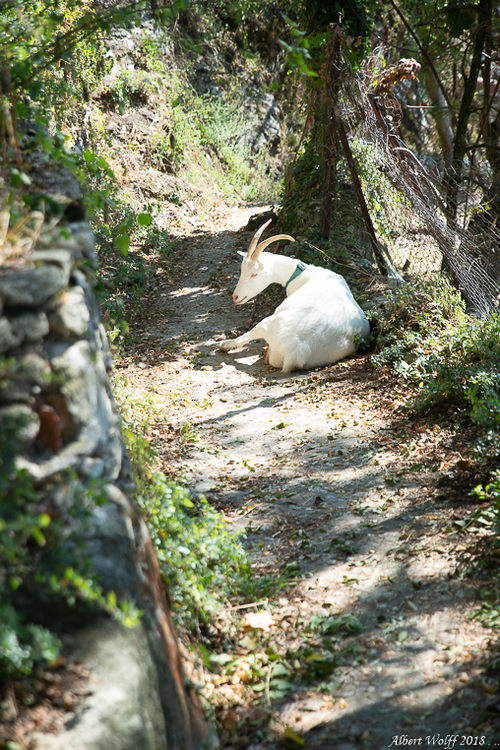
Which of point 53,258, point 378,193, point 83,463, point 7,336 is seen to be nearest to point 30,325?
point 7,336

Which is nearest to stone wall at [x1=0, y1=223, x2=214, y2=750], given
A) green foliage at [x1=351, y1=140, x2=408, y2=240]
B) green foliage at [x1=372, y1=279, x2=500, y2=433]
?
green foliage at [x1=372, y1=279, x2=500, y2=433]

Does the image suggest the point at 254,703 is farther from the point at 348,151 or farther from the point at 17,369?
the point at 348,151

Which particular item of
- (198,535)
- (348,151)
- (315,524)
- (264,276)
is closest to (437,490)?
(315,524)

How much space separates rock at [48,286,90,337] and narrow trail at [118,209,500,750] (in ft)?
5.50

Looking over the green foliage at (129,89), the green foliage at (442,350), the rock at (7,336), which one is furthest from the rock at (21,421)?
the green foliage at (129,89)

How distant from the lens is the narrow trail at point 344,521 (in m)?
2.06

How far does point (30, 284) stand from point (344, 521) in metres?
2.58

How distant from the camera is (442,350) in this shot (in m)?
4.90

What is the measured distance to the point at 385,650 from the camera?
2357 millimetres

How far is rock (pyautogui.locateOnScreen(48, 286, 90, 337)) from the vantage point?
1.51m

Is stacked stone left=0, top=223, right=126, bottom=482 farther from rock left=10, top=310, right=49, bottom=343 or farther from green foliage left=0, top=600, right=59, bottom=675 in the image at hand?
green foliage left=0, top=600, right=59, bottom=675

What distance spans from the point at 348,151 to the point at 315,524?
17.7 feet

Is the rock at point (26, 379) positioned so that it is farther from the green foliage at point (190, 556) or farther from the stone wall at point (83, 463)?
the green foliage at point (190, 556)

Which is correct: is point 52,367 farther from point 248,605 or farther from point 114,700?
point 248,605
